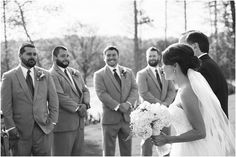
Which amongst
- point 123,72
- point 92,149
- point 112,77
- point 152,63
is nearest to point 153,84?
point 152,63

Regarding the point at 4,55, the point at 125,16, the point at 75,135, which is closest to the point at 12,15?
the point at 4,55

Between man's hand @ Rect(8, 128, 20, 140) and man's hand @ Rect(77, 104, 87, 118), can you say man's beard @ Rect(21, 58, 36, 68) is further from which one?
man's hand @ Rect(77, 104, 87, 118)

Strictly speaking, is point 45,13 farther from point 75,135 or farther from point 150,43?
point 150,43

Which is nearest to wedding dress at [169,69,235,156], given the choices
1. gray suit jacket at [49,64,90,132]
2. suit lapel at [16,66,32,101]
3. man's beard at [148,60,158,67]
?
suit lapel at [16,66,32,101]

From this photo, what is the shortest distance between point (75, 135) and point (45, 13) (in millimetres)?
8154

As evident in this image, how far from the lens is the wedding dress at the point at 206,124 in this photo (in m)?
3.31

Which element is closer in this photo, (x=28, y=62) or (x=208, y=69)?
(x=208, y=69)

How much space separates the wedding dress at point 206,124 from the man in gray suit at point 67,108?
293 centimetres

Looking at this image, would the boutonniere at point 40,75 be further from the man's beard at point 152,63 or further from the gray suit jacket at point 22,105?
the man's beard at point 152,63

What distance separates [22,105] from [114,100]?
6.37 feet

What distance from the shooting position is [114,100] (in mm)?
6691

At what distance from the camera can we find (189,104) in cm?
319

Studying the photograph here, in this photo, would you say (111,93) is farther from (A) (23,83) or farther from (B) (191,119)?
(B) (191,119)

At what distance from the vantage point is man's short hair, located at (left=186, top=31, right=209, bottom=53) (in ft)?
12.9
